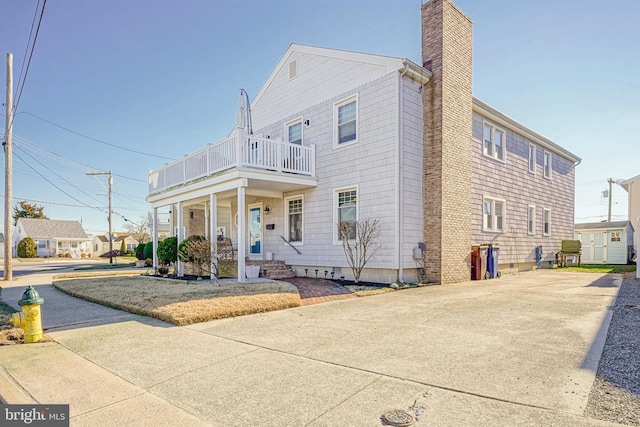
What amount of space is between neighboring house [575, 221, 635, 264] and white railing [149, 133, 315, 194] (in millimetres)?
22201

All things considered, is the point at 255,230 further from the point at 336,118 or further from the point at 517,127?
the point at 517,127

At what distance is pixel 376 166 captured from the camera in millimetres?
11305

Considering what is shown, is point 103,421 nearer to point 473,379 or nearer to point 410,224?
point 473,379

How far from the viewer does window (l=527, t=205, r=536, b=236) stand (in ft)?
56.1

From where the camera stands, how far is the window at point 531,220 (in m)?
17.1

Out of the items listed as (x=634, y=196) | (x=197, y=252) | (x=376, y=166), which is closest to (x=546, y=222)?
(x=376, y=166)

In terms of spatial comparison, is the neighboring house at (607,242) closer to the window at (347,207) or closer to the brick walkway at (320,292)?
the window at (347,207)

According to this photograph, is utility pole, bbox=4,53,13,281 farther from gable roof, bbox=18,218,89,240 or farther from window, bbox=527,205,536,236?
gable roof, bbox=18,218,89,240

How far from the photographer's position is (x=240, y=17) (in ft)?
41.1

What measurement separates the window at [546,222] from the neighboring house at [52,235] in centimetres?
5836

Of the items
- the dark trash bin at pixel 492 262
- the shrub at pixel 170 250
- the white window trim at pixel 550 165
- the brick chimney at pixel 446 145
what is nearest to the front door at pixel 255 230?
the shrub at pixel 170 250

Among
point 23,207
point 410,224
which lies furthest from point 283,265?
point 23,207

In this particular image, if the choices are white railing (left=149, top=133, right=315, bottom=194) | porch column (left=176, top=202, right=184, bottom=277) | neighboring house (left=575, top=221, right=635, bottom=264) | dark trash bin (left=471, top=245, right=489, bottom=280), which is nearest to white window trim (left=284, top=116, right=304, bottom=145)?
white railing (left=149, top=133, right=315, bottom=194)

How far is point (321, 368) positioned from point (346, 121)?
9.95 meters
